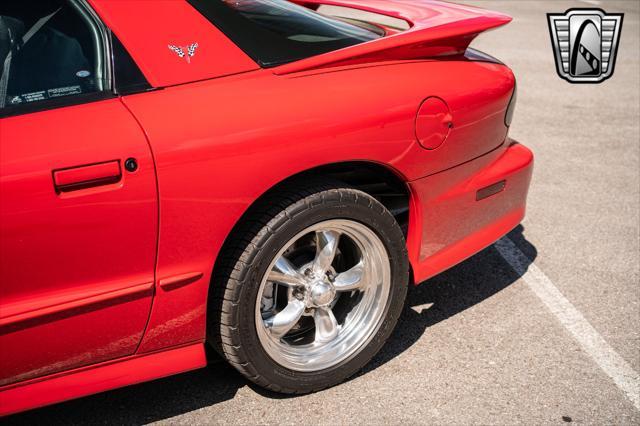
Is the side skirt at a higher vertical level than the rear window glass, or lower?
lower

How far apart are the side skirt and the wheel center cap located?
0.51 m

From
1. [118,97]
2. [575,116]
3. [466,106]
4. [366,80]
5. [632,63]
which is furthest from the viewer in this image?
[632,63]

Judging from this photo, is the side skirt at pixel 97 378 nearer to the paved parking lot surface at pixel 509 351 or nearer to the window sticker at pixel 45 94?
the paved parking lot surface at pixel 509 351

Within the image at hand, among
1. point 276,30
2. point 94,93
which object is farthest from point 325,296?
point 94,93

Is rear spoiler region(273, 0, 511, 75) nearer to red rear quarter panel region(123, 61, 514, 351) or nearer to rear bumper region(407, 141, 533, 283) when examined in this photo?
red rear quarter panel region(123, 61, 514, 351)

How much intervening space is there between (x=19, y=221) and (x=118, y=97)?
480 millimetres

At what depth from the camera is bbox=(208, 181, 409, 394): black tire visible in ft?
7.83

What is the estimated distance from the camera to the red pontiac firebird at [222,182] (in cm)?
208

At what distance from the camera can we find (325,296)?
9.14 ft

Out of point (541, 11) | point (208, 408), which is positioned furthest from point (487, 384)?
point (541, 11)

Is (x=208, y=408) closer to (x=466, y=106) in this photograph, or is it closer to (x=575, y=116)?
(x=466, y=106)

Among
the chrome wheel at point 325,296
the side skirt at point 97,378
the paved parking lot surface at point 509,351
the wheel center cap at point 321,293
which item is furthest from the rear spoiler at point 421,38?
the paved parking lot surface at point 509,351

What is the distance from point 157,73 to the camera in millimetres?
2264

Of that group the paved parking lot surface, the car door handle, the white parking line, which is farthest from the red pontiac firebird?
the white parking line
